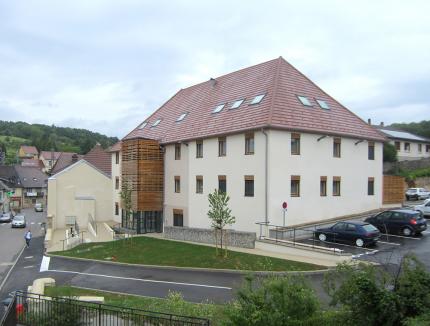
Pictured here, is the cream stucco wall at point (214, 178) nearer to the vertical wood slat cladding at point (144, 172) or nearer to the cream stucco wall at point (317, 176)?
the vertical wood slat cladding at point (144, 172)

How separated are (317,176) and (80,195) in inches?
1135

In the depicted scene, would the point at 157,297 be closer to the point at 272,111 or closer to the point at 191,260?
the point at 191,260

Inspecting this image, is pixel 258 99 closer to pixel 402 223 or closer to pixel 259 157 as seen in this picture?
pixel 259 157

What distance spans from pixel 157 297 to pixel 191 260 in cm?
731

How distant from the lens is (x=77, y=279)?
21.5 meters

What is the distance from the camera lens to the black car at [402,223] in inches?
1003

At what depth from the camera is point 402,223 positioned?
25.8m

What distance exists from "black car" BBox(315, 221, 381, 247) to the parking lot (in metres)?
0.29

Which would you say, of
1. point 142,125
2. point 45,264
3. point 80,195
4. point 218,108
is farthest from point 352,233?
point 80,195

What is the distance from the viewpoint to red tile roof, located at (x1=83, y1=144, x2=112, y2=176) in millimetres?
55281

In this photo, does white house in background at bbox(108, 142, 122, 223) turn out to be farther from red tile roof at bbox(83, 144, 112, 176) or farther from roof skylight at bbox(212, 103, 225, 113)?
roof skylight at bbox(212, 103, 225, 113)

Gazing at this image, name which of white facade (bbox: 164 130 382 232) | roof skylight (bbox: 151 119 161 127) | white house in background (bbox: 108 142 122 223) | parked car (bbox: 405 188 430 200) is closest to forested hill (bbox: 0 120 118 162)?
white house in background (bbox: 108 142 122 223)

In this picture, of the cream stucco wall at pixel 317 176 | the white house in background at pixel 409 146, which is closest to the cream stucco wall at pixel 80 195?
the cream stucco wall at pixel 317 176

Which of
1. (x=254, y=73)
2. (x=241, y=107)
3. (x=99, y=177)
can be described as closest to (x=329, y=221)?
(x=241, y=107)
